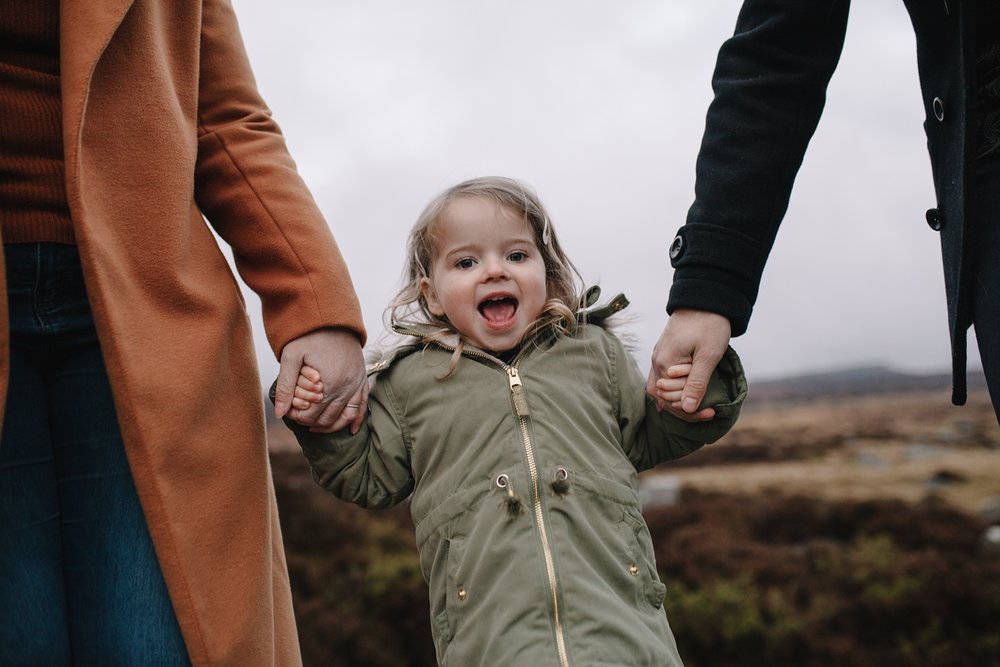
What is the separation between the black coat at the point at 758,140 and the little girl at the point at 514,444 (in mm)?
244

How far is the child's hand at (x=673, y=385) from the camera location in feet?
6.06

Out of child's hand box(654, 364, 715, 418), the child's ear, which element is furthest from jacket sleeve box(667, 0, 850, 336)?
the child's ear

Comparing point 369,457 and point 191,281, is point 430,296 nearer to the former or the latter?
point 369,457

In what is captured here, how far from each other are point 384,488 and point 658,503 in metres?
12.0

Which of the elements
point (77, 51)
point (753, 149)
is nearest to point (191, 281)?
point (77, 51)

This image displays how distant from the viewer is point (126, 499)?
4.96 feet

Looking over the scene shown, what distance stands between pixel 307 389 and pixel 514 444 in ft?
1.49

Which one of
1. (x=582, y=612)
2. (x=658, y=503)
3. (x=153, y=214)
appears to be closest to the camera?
(x=153, y=214)

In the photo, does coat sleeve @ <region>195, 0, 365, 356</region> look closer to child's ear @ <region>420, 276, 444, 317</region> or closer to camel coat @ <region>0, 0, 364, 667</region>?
camel coat @ <region>0, 0, 364, 667</region>

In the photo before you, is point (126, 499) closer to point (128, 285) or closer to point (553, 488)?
point (128, 285)

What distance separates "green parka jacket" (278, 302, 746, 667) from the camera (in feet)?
5.76

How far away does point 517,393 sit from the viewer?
197 centimetres

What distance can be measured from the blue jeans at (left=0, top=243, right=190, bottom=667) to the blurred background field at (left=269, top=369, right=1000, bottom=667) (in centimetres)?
661

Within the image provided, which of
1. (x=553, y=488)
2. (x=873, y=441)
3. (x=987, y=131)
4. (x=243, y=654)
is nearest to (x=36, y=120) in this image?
(x=243, y=654)
